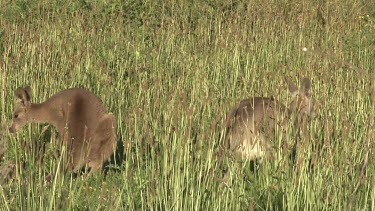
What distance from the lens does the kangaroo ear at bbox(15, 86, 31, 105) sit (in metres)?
6.57

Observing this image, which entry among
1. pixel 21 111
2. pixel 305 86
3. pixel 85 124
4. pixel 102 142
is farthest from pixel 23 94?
pixel 305 86

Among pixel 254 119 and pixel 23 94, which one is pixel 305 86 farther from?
pixel 23 94

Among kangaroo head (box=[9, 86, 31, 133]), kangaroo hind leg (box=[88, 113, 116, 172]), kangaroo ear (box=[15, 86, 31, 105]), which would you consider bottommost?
kangaroo hind leg (box=[88, 113, 116, 172])

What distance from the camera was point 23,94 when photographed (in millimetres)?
6609

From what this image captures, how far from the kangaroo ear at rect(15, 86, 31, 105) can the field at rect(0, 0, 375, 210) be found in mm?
281

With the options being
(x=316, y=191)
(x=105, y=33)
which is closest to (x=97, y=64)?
(x=105, y=33)

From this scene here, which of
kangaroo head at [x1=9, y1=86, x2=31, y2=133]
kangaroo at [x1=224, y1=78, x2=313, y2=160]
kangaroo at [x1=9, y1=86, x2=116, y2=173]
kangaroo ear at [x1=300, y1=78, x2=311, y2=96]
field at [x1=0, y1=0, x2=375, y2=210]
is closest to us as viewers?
field at [x1=0, y1=0, x2=375, y2=210]

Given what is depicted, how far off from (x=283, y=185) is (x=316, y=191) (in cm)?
22

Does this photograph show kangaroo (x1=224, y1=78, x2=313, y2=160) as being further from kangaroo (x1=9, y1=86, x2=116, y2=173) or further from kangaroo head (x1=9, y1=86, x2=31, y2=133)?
kangaroo head (x1=9, y1=86, x2=31, y2=133)

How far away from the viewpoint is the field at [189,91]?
4.46 meters

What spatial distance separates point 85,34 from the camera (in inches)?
390

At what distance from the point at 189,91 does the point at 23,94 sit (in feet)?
6.24

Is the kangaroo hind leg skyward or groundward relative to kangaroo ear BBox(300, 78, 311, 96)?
groundward

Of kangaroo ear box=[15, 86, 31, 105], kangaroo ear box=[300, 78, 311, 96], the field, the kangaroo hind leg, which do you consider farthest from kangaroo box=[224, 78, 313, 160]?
kangaroo ear box=[15, 86, 31, 105]
